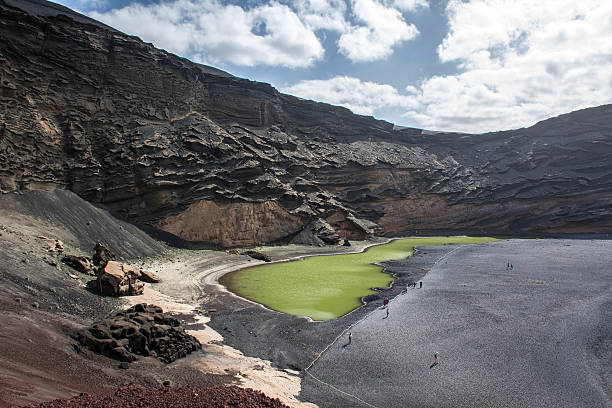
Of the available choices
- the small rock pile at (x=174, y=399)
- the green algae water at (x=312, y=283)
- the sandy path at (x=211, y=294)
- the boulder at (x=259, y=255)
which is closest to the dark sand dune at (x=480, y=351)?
the sandy path at (x=211, y=294)

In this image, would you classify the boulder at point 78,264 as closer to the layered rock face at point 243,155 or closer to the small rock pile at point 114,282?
the small rock pile at point 114,282

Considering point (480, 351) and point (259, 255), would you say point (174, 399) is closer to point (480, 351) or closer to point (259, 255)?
point (480, 351)

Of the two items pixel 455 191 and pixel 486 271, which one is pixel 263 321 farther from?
pixel 455 191

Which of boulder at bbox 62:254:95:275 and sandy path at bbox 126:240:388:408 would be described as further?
boulder at bbox 62:254:95:275

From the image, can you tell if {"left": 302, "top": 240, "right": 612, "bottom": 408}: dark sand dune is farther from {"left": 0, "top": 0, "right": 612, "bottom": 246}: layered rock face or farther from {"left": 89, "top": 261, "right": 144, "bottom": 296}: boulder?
{"left": 0, "top": 0, "right": 612, "bottom": 246}: layered rock face

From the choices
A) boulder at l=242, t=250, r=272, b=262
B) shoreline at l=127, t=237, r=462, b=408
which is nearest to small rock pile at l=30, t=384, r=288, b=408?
shoreline at l=127, t=237, r=462, b=408

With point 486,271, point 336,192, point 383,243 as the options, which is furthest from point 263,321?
point 336,192
